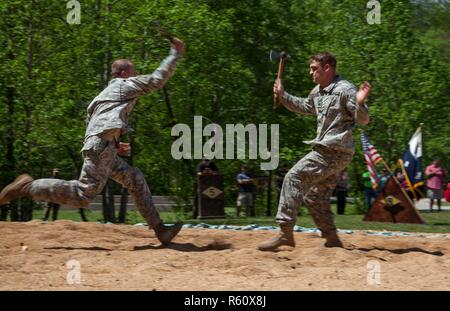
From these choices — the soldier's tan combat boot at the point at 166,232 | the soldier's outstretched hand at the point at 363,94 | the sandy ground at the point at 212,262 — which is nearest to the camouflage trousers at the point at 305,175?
the sandy ground at the point at 212,262

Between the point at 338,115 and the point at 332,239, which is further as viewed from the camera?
the point at 332,239

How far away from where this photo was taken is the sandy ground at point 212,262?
21.4 ft

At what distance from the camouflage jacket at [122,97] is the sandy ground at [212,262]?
1.27m

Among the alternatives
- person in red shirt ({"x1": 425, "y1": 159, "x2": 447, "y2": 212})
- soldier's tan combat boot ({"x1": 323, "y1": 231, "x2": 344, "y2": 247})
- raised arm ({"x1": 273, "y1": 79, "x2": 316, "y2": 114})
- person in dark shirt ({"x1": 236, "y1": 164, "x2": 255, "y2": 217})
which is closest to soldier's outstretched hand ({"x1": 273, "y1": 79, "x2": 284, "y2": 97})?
raised arm ({"x1": 273, "y1": 79, "x2": 316, "y2": 114})

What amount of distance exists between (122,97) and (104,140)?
466 mm

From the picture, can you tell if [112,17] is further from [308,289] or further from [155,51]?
[308,289]

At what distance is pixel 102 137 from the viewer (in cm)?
811

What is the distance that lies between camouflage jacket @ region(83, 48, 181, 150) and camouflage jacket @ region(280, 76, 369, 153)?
1.56m

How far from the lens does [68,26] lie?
17.8m

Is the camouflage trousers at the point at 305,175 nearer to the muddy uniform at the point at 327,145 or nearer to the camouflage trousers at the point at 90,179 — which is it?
the muddy uniform at the point at 327,145

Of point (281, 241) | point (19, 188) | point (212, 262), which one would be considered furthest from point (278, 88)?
point (19, 188)

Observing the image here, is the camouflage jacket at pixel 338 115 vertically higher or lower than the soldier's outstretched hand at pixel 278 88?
lower

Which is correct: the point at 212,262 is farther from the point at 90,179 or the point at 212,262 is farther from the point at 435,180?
the point at 435,180
